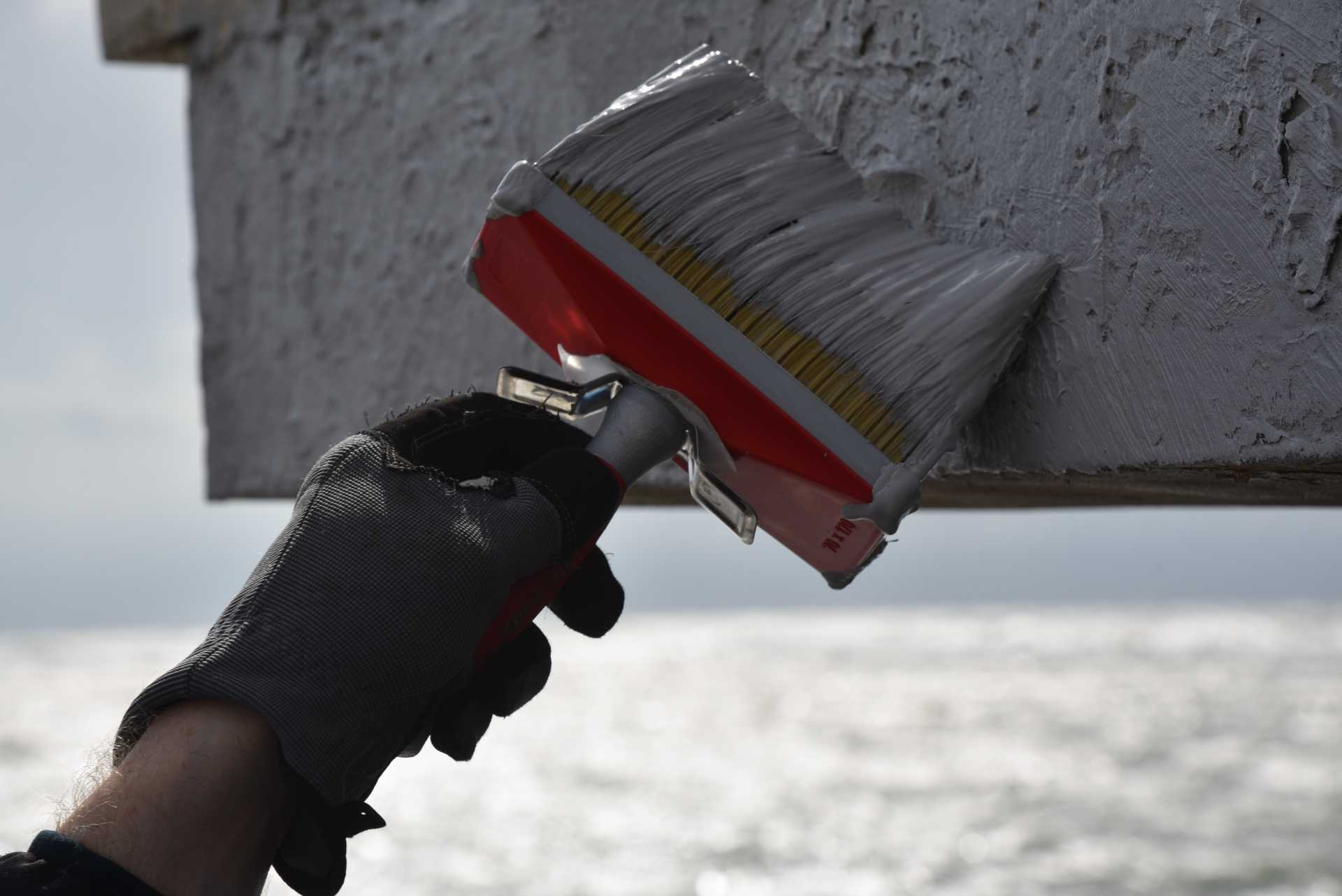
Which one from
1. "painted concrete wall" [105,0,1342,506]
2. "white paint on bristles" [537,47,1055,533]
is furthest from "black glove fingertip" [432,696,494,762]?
"painted concrete wall" [105,0,1342,506]

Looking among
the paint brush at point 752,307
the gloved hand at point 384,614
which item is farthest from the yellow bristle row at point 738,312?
the gloved hand at point 384,614

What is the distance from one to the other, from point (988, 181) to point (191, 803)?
1.96ft

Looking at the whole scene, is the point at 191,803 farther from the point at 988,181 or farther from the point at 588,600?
the point at 988,181

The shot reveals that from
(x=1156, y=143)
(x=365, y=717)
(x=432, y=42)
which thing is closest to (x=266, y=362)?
(x=432, y=42)

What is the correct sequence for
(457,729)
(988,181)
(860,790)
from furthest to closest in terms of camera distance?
(860,790)
(988,181)
(457,729)

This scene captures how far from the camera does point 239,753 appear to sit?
21.0 inches

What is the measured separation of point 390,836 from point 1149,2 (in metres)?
3.62

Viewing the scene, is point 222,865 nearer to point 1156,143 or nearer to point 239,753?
point 239,753

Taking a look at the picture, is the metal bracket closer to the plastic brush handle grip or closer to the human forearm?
the plastic brush handle grip

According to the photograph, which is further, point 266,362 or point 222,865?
point 266,362

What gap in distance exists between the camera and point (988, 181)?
0.79 meters

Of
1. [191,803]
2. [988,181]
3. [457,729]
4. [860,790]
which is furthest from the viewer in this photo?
[860,790]

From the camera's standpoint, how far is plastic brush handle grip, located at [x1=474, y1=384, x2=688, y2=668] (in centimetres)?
63

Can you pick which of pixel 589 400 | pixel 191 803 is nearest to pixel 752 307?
pixel 589 400
